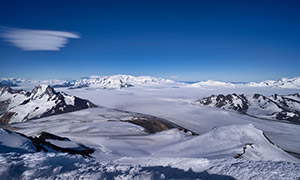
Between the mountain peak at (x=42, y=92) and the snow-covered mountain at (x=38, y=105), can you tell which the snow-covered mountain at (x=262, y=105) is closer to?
the snow-covered mountain at (x=38, y=105)

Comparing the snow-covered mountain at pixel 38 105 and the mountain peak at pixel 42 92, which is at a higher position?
the mountain peak at pixel 42 92

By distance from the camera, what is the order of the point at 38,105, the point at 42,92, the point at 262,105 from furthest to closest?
the point at 42,92
the point at 262,105
the point at 38,105

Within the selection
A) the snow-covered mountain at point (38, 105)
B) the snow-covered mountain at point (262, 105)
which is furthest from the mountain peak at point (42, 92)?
the snow-covered mountain at point (262, 105)

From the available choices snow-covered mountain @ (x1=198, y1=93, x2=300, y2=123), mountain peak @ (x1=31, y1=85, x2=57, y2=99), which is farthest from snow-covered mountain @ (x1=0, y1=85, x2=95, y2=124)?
snow-covered mountain @ (x1=198, y1=93, x2=300, y2=123)


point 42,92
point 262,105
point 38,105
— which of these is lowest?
point 38,105

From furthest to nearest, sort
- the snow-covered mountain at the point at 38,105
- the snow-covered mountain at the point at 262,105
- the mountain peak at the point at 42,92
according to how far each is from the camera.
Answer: the mountain peak at the point at 42,92, the snow-covered mountain at the point at 262,105, the snow-covered mountain at the point at 38,105

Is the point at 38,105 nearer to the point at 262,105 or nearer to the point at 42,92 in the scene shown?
the point at 42,92

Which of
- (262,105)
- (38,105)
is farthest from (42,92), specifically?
(262,105)
